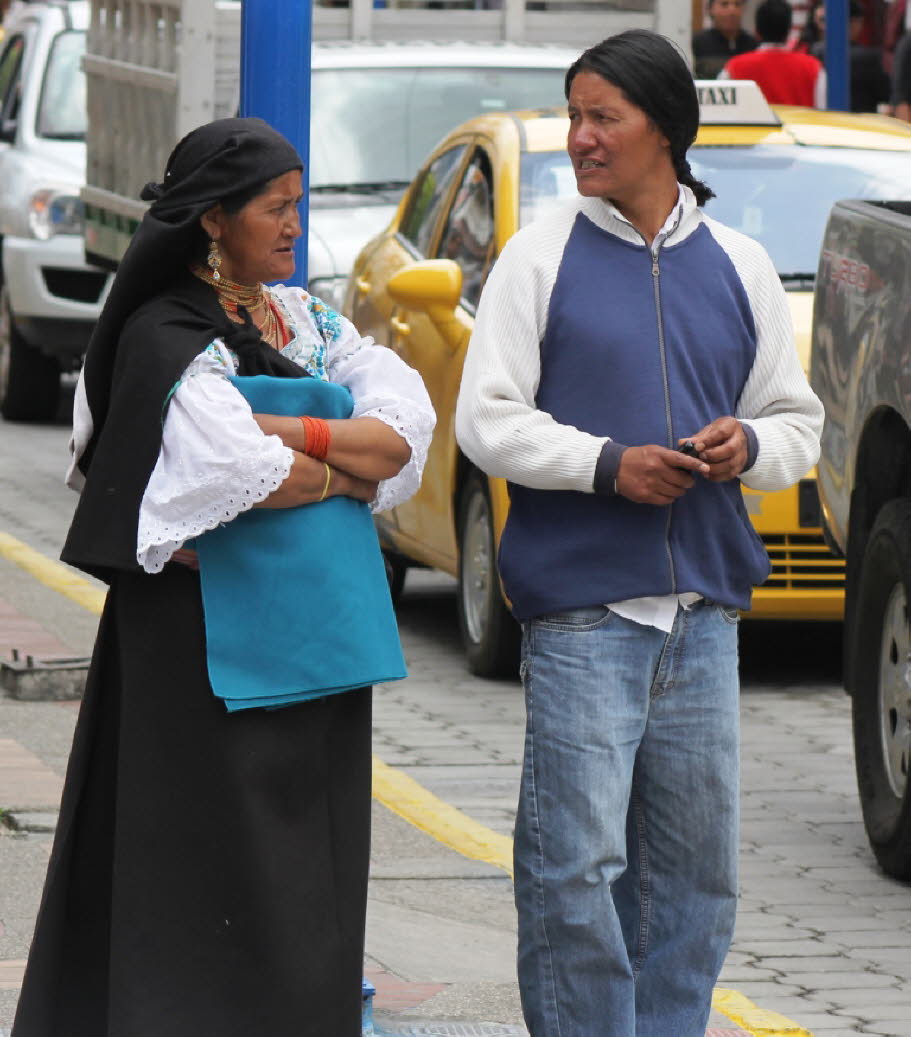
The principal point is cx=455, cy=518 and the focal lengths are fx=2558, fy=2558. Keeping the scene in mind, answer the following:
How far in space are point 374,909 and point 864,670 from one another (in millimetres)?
1513

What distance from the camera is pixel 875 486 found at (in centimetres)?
629

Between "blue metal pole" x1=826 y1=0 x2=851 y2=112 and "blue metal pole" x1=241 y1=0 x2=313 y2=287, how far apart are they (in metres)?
10.3

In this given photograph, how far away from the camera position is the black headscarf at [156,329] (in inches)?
149

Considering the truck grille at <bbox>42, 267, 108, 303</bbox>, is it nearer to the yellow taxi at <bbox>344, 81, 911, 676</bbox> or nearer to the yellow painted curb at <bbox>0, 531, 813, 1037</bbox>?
the yellow taxi at <bbox>344, 81, 911, 676</bbox>

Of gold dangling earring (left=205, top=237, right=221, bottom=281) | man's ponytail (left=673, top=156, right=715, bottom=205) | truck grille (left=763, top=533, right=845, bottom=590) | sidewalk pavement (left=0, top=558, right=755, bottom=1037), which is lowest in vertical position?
sidewalk pavement (left=0, top=558, right=755, bottom=1037)

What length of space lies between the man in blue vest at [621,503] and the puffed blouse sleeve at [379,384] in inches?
3.4

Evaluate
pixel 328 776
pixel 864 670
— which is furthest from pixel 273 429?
pixel 864 670

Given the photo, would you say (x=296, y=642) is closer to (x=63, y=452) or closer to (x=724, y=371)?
(x=724, y=371)

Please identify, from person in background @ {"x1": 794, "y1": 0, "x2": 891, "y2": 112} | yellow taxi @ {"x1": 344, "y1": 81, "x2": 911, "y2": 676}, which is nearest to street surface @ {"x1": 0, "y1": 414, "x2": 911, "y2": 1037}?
yellow taxi @ {"x1": 344, "y1": 81, "x2": 911, "y2": 676}

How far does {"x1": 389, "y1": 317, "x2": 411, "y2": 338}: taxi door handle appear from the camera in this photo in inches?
344

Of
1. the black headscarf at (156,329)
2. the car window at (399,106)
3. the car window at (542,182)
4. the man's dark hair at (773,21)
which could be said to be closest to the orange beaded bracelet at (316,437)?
the black headscarf at (156,329)

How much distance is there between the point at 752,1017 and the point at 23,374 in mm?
Answer: 10475

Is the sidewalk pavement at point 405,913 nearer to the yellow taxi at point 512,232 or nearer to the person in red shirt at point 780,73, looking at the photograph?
the yellow taxi at point 512,232

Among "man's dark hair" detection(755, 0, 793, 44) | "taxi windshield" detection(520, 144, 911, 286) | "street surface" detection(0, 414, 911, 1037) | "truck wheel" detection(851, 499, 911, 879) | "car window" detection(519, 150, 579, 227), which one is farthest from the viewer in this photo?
"man's dark hair" detection(755, 0, 793, 44)
